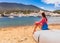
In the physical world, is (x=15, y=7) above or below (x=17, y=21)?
above

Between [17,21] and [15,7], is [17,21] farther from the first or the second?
[15,7]

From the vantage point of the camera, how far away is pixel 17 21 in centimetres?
494

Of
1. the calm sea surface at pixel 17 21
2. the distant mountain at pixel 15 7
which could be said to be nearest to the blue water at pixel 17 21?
the calm sea surface at pixel 17 21

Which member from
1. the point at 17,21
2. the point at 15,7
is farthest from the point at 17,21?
the point at 15,7

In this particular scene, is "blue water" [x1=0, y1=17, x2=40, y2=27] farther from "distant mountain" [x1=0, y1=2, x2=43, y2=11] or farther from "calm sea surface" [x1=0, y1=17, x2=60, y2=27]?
"distant mountain" [x1=0, y1=2, x2=43, y2=11]

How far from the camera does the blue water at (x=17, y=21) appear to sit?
4832mm

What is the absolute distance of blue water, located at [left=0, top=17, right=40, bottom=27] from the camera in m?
4.83

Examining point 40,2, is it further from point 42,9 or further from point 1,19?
point 1,19

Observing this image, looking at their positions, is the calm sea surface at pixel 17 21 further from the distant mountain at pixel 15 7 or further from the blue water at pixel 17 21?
the distant mountain at pixel 15 7

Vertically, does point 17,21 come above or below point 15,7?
below

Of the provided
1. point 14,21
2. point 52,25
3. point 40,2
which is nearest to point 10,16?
point 14,21

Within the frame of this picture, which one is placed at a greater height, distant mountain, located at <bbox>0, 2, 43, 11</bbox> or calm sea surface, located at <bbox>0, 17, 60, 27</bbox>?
distant mountain, located at <bbox>0, 2, 43, 11</bbox>

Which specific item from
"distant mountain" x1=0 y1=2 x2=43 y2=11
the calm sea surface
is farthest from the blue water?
"distant mountain" x1=0 y1=2 x2=43 y2=11

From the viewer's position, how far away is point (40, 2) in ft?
16.9
